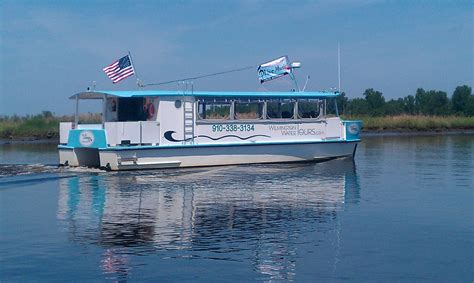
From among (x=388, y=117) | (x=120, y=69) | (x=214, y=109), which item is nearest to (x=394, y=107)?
(x=388, y=117)

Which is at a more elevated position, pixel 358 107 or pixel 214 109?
pixel 358 107

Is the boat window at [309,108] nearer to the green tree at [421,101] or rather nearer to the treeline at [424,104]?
the treeline at [424,104]

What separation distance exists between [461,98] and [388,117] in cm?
1766

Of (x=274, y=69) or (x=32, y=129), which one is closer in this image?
(x=274, y=69)

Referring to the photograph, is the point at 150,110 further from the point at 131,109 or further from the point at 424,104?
the point at 424,104

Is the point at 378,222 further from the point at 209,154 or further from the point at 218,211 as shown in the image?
the point at 209,154

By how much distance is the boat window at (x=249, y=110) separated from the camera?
85.2 feet

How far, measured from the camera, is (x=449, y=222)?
13.4m

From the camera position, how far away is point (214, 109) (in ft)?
83.6

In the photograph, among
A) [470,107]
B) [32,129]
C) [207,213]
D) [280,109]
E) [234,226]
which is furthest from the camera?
[470,107]

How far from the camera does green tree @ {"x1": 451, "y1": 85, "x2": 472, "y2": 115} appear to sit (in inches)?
2793

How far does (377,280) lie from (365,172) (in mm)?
14176

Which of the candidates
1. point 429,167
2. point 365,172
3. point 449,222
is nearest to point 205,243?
point 449,222

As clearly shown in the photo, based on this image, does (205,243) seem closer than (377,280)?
No
